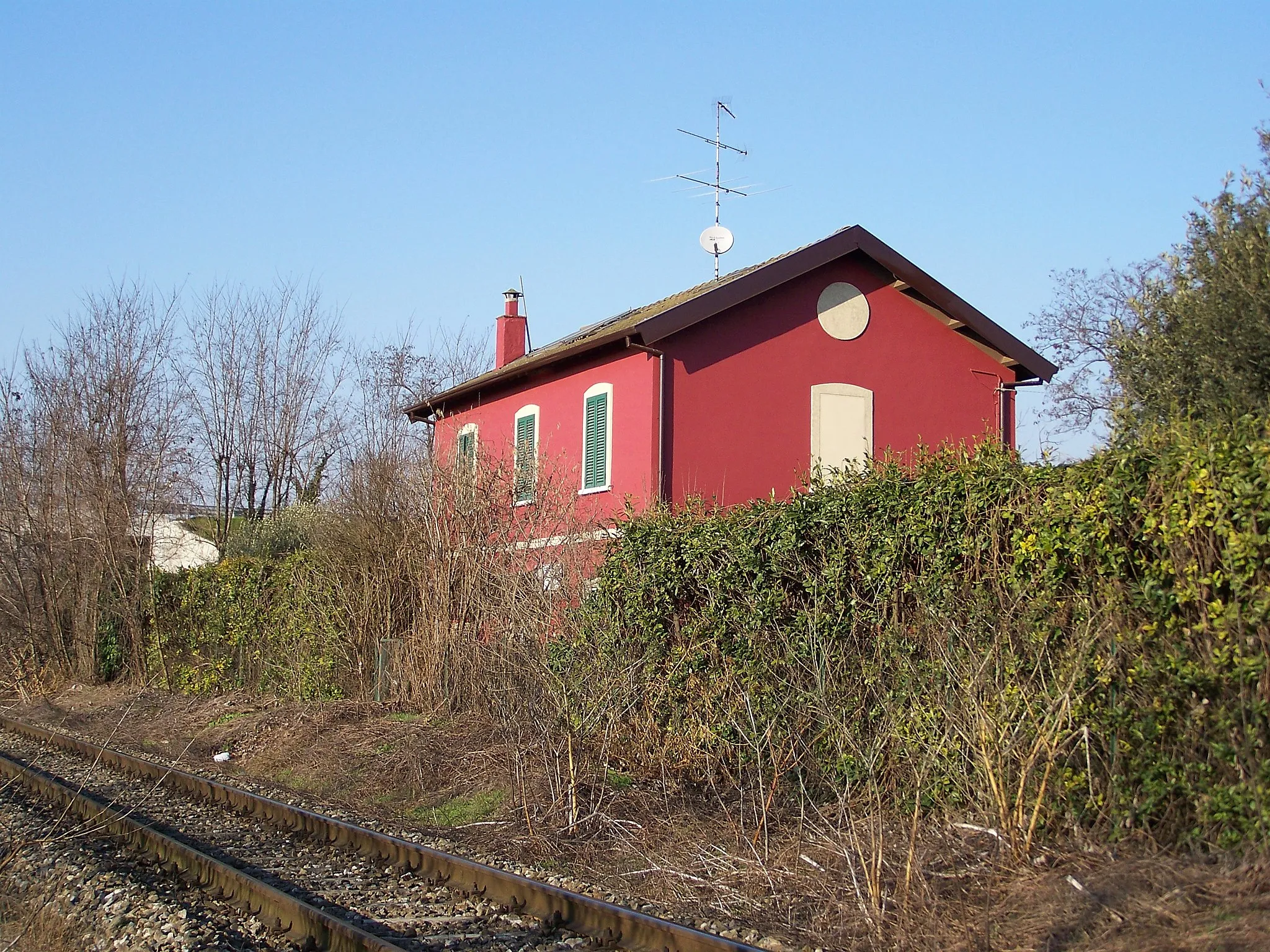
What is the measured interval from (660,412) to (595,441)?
70.5 inches

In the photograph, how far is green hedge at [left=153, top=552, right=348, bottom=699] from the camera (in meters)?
16.3

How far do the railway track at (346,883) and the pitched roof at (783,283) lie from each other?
8.79m

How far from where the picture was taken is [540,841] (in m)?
8.29

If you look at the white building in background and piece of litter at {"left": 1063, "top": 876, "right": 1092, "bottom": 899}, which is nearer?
piece of litter at {"left": 1063, "top": 876, "right": 1092, "bottom": 899}

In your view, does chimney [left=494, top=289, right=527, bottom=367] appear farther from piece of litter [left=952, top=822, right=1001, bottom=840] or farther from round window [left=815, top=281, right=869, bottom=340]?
piece of litter [left=952, top=822, right=1001, bottom=840]

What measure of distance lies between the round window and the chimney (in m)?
8.62

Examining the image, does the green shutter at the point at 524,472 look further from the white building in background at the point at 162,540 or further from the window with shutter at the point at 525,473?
the white building in background at the point at 162,540

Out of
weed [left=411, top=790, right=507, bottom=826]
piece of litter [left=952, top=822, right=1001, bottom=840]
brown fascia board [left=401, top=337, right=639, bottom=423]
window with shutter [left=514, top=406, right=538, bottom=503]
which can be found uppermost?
brown fascia board [left=401, top=337, right=639, bottom=423]

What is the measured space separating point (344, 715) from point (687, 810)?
6986 millimetres

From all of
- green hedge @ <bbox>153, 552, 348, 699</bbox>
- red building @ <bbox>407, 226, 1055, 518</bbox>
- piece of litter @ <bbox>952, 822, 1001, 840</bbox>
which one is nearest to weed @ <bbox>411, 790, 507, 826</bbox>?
piece of litter @ <bbox>952, 822, 1001, 840</bbox>

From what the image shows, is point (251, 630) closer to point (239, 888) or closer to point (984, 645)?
point (239, 888)

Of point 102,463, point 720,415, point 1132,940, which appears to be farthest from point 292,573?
point 1132,940

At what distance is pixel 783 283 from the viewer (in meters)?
17.7

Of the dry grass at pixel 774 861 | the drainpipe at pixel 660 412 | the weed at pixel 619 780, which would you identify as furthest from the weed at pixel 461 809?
the drainpipe at pixel 660 412
